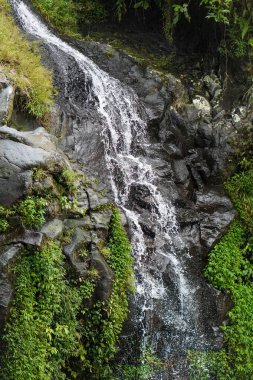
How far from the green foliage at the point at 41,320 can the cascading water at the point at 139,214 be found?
5.43 ft

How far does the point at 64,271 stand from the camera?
6.45m

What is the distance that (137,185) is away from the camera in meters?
9.05

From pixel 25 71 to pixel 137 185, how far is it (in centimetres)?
307

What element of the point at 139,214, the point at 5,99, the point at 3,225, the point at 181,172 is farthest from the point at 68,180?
the point at 181,172

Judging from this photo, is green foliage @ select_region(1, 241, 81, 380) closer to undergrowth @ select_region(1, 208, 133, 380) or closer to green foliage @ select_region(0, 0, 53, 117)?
undergrowth @ select_region(1, 208, 133, 380)

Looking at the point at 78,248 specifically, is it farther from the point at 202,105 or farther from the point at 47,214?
the point at 202,105

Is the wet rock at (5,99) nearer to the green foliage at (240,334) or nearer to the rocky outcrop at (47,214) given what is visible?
the rocky outcrop at (47,214)

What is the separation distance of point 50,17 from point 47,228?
27.2 ft

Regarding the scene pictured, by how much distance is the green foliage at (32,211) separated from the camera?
627cm

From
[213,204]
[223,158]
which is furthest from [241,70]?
[213,204]

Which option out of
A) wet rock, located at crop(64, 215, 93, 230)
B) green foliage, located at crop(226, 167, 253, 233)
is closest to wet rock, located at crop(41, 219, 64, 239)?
wet rock, located at crop(64, 215, 93, 230)

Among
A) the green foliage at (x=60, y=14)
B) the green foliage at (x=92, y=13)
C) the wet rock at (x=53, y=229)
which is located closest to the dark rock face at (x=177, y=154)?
the wet rock at (x=53, y=229)

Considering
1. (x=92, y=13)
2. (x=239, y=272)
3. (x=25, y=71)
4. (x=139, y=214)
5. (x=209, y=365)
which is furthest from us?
(x=92, y=13)

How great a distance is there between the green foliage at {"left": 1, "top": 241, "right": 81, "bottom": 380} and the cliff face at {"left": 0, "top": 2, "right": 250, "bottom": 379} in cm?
19
